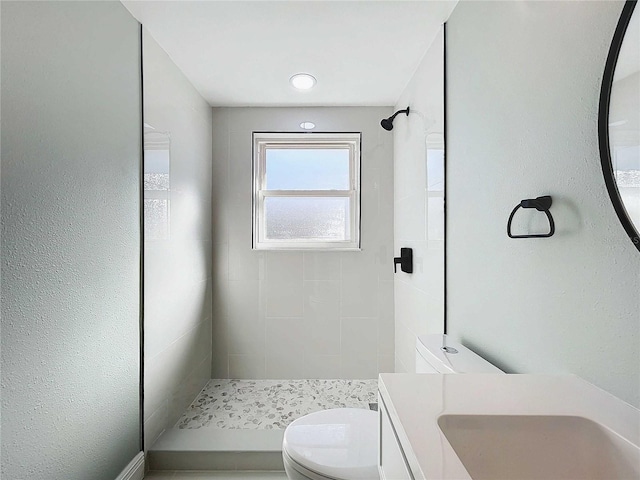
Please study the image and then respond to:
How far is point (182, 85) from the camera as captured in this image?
2.20 m

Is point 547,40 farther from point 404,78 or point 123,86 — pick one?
point 123,86

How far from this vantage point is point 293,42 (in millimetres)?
1848

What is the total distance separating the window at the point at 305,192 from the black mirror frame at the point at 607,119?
201 centimetres

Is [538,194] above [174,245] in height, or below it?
above

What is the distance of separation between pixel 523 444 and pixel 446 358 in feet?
1.87

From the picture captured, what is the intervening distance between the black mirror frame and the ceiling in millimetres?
1021

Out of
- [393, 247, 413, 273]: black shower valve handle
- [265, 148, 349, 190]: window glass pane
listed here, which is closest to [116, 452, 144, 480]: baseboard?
[393, 247, 413, 273]: black shower valve handle

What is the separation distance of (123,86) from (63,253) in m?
0.81

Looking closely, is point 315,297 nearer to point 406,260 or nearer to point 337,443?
point 406,260

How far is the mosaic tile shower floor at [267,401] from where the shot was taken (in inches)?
83.8

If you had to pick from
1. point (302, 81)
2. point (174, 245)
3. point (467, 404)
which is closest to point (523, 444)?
point (467, 404)

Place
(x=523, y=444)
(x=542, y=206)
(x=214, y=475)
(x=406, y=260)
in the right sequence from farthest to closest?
(x=406, y=260) < (x=214, y=475) < (x=542, y=206) < (x=523, y=444)

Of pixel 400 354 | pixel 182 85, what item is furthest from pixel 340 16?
pixel 400 354

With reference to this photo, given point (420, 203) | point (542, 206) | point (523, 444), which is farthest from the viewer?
point (420, 203)
